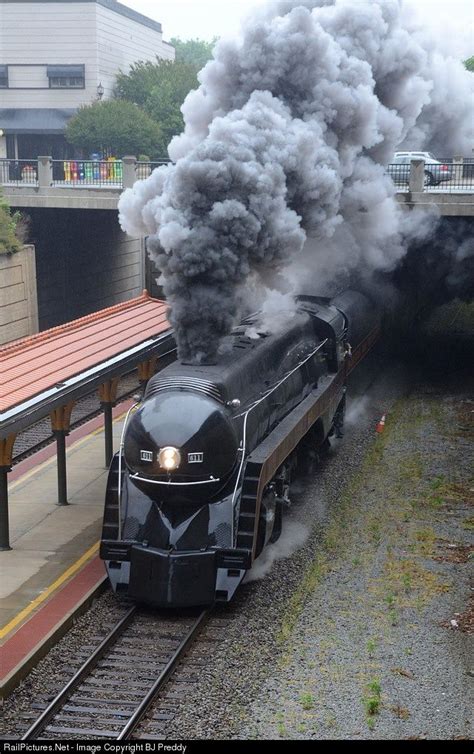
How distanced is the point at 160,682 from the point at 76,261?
2226cm

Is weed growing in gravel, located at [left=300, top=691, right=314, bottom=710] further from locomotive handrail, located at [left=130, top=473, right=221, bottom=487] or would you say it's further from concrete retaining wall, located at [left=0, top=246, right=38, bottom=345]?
concrete retaining wall, located at [left=0, top=246, right=38, bottom=345]

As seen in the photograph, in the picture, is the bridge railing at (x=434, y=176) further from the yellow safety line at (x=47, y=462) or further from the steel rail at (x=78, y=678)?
the steel rail at (x=78, y=678)

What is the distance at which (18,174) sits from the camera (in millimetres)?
28750

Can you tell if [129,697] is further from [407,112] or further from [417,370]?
[417,370]

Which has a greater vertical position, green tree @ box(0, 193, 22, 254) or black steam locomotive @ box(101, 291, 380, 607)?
green tree @ box(0, 193, 22, 254)

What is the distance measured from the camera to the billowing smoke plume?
12.3 m

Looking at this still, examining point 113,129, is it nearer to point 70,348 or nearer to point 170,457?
point 70,348

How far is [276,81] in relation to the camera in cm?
1541

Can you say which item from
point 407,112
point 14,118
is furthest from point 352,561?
point 14,118

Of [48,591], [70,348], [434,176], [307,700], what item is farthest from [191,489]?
[434,176]

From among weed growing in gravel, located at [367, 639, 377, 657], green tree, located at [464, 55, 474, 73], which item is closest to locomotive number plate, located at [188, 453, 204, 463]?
weed growing in gravel, located at [367, 639, 377, 657]

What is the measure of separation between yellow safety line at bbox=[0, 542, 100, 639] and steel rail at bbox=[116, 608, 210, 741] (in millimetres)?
1901

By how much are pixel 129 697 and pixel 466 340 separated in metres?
21.8

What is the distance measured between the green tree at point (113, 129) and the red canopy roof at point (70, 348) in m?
28.7
